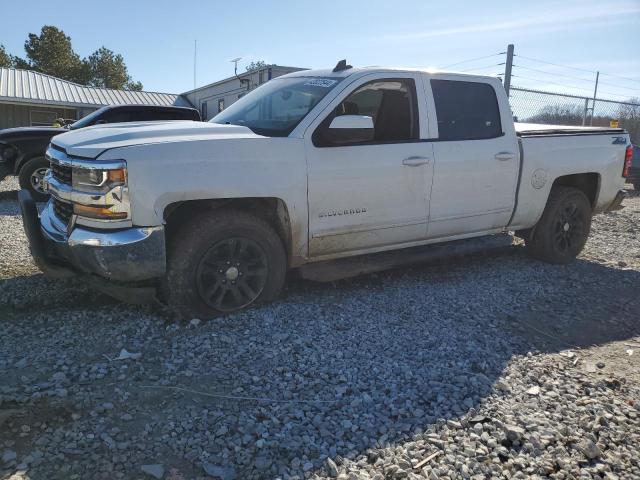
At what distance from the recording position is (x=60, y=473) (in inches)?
90.0

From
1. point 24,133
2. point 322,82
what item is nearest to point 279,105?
point 322,82

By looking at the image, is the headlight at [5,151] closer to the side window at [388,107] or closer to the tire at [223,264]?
the tire at [223,264]

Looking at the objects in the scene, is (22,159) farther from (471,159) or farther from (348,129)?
(471,159)

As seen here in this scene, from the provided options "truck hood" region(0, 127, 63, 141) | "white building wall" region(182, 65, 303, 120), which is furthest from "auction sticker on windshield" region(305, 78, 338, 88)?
"white building wall" region(182, 65, 303, 120)

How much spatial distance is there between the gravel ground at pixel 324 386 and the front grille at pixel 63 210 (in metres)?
0.74

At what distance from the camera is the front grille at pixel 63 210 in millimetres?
3901

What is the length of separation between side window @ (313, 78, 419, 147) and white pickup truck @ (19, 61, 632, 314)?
0.01 metres

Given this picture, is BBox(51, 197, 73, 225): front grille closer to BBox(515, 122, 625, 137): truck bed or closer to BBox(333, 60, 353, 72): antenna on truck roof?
BBox(333, 60, 353, 72): antenna on truck roof

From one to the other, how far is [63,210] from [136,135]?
88 centimetres

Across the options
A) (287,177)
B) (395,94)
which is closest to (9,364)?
(287,177)

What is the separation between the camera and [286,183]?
4.08 meters

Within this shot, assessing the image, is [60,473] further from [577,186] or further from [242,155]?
[577,186]

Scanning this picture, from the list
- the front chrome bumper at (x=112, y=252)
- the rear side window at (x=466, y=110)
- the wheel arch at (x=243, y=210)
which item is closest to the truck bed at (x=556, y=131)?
the rear side window at (x=466, y=110)

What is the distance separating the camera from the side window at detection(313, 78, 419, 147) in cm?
464
